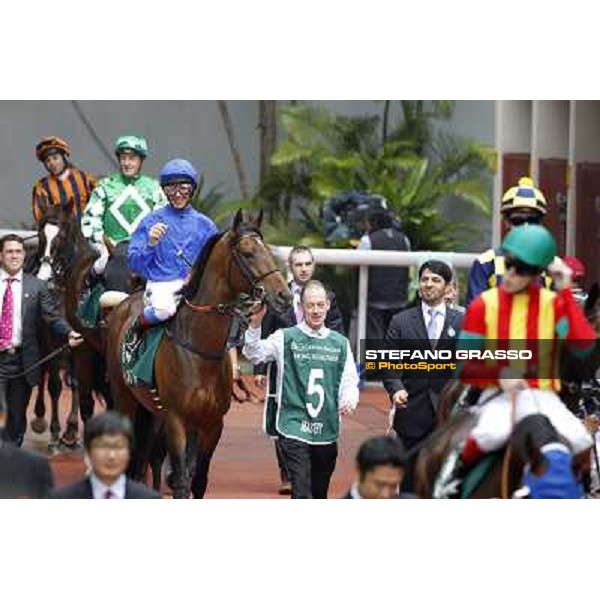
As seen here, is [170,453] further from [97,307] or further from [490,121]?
[490,121]

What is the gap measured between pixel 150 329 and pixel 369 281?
1903mm

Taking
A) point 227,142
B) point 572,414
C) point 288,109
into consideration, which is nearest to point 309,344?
point 572,414

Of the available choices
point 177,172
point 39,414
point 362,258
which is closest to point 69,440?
point 39,414

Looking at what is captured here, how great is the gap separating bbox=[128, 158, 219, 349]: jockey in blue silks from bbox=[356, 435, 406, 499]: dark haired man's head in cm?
253

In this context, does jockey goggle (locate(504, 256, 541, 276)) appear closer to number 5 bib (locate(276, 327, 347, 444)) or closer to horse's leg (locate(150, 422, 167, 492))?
number 5 bib (locate(276, 327, 347, 444))

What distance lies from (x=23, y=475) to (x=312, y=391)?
1.65m

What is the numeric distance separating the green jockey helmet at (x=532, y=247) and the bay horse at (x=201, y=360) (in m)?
1.98

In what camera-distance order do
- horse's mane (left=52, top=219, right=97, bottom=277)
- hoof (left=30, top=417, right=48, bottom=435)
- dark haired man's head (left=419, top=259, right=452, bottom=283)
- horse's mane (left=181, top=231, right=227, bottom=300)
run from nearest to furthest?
1. dark haired man's head (left=419, top=259, right=452, bottom=283)
2. horse's mane (left=181, top=231, right=227, bottom=300)
3. horse's mane (left=52, top=219, right=97, bottom=277)
4. hoof (left=30, top=417, right=48, bottom=435)

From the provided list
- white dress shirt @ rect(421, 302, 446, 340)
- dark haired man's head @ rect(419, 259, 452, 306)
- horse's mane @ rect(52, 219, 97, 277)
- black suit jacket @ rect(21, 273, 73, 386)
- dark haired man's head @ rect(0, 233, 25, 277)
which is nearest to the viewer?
white dress shirt @ rect(421, 302, 446, 340)

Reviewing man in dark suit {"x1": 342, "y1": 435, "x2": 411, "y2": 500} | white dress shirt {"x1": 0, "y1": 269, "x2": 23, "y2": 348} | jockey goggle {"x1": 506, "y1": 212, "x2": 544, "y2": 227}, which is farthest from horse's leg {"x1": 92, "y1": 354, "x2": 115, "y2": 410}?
man in dark suit {"x1": 342, "y1": 435, "x2": 411, "y2": 500}

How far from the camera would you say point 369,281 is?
13.0 meters

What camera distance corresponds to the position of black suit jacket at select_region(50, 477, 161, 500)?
9.09m

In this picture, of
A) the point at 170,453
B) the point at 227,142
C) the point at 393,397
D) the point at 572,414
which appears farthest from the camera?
the point at 227,142

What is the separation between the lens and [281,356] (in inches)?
430
